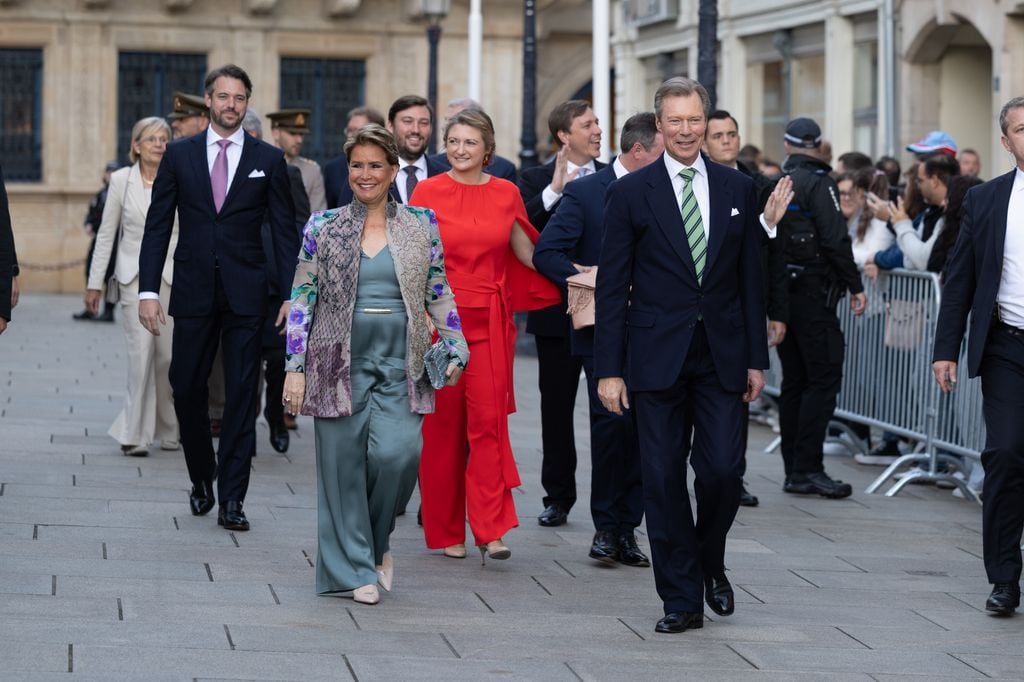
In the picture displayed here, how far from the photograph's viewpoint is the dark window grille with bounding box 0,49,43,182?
29.9 m

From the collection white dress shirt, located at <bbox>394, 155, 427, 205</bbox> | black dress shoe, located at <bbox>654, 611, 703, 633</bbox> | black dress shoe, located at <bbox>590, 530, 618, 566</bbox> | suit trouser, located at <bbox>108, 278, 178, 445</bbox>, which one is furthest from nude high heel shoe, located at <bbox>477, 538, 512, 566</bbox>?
suit trouser, located at <bbox>108, 278, 178, 445</bbox>

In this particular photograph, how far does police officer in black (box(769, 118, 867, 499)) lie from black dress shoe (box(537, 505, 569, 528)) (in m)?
1.86

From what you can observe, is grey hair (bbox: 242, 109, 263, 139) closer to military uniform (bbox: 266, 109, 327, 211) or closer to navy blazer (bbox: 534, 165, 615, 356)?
military uniform (bbox: 266, 109, 327, 211)

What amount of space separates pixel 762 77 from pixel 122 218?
1411 cm

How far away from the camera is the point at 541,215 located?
957 cm

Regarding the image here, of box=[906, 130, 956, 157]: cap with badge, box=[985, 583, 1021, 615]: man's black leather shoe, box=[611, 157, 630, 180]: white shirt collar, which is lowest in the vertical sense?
box=[985, 583, 1021, 615]: man's black leather shoe

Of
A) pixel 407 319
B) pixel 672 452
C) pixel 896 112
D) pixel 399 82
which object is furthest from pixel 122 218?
pixel 399 82

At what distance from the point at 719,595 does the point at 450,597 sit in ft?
3.47

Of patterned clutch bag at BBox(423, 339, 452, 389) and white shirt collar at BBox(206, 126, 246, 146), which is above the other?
white shirt collar at BBox(206, 126, 246, 146)

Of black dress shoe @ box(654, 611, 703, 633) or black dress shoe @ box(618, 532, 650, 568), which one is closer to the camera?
black dress shoe @ box(654, 611, 703, 633)

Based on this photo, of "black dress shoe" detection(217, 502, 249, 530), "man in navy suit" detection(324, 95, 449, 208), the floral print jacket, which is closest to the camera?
the floral print jacket

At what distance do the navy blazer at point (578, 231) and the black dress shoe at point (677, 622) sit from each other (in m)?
1.84

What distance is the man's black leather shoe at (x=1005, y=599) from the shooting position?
25.2 ft

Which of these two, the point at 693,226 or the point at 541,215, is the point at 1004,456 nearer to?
the point at 693,226
